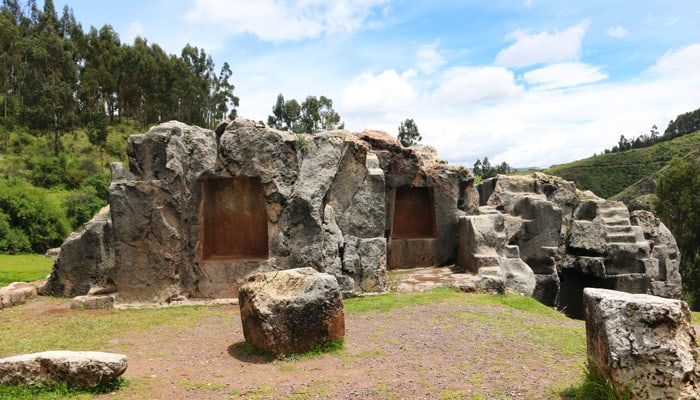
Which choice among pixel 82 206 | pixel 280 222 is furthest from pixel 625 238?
pixel 82 206

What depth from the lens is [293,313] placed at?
8.49 meters

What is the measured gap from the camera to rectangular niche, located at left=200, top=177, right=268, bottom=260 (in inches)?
573

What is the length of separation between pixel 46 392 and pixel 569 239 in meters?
17.8

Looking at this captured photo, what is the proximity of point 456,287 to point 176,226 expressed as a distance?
7473 mm

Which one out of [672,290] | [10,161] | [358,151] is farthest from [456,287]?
[10,161]

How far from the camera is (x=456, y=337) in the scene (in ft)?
31.2

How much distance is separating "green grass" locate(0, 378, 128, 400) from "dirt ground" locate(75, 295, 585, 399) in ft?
0.93

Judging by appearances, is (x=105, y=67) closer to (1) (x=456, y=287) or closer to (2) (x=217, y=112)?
(2) (x=217, y=112)

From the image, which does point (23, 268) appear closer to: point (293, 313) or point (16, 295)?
point (16, 295)

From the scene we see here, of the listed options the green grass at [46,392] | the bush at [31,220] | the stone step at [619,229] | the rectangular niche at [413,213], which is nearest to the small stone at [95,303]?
the green grass at [46,392]

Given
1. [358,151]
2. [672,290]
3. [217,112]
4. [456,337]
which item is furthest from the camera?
[217,112]

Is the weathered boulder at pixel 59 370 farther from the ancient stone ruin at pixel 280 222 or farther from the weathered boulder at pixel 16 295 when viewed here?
the weathered boulder at pixel 16 295

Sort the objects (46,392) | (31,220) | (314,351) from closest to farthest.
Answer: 1. (46,392)
2. (314,351)
3. (31,220)

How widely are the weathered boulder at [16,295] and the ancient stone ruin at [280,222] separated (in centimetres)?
40
